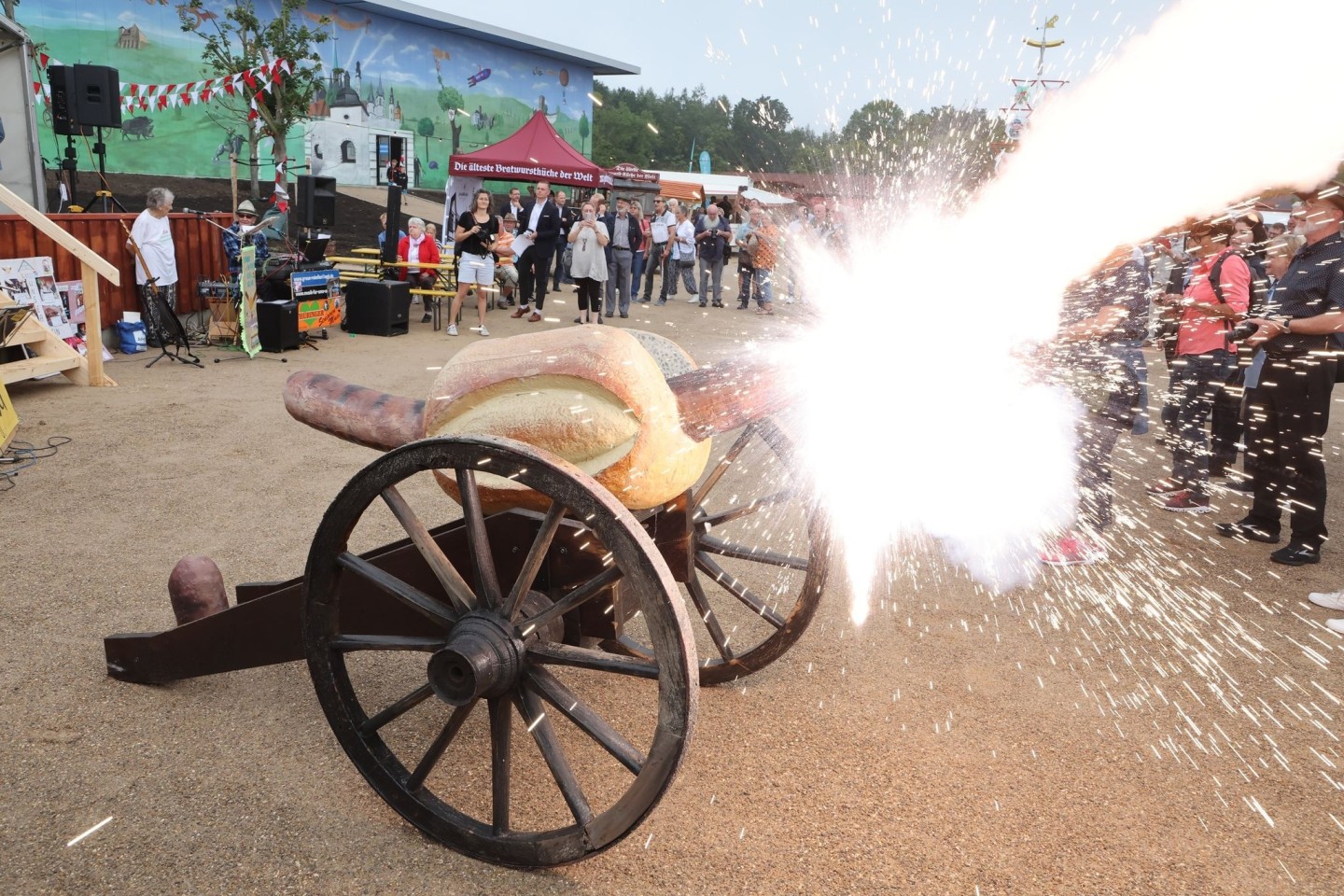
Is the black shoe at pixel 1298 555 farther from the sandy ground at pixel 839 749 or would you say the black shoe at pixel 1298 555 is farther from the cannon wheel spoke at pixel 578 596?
the cannon wheel spoke at pixel 578 596

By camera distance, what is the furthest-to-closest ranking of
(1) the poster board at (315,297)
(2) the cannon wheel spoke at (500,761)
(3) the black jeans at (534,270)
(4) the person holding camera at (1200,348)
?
1. (3) the black jeans at (534,270)
2. (1) the poster board at (315,297)
3. (4) the person holding camera at (1200,348)
4. (2) the cannon wheel spoke at (500,761)

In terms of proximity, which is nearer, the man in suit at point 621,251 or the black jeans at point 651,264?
the man in suit at point 621,251

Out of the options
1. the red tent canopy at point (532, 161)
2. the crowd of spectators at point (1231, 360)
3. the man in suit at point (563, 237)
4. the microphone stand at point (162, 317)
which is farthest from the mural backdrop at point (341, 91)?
the crowd of spectators at point (1231, 360)

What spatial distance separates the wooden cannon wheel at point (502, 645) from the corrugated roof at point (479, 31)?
1485 inches

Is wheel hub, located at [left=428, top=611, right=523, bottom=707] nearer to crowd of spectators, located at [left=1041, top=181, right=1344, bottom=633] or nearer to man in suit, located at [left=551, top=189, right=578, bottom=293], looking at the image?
crowd of spectators, located at [left=1041, top=181, right=1344, bottom=633]

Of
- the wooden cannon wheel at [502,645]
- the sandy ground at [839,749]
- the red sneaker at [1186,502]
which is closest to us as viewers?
the wooden cannon wheel at [502,645]

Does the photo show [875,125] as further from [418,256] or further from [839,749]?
[418,256]

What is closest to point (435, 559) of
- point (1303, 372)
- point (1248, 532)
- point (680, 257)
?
point (1303, 372)

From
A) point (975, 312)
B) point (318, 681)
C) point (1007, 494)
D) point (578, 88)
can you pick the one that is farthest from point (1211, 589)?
point (578, 88)

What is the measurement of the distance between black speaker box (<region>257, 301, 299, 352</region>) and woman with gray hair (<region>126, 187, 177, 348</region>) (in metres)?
0.87

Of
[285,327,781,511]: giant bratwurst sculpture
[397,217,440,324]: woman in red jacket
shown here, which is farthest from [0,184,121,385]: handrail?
[285,327,781,511]: giant bratwurst sculpture

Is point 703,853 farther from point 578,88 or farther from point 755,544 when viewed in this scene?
point 578,88

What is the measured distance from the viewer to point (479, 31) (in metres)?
39.3

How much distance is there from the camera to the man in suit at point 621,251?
13.5 metres
